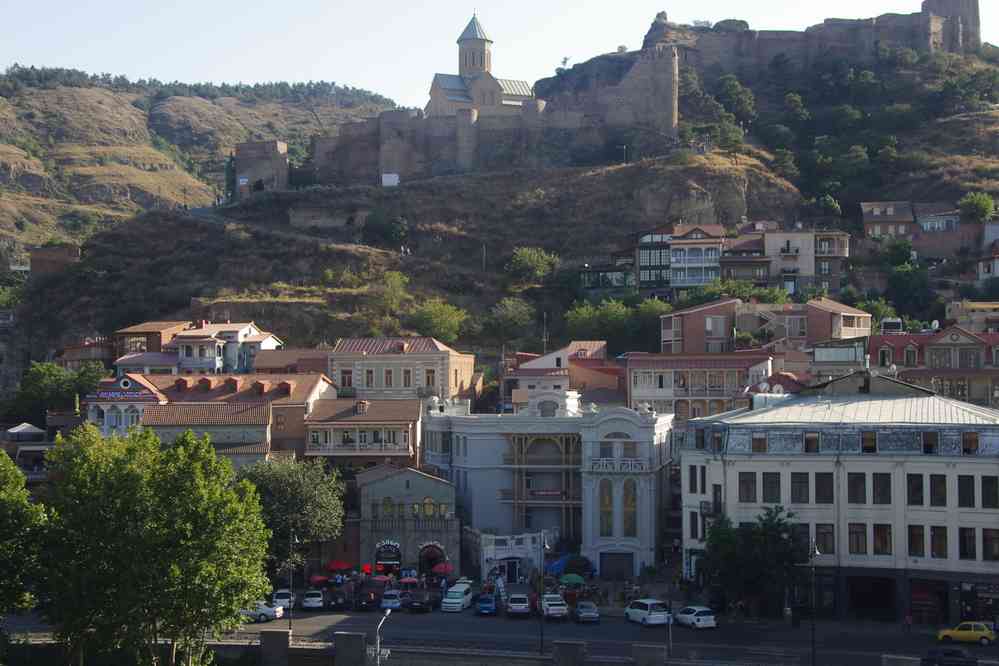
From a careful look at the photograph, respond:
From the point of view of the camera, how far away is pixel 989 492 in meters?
55.2

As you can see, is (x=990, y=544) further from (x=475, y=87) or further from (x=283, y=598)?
(x=475, y=87)

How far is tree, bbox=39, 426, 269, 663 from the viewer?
50.7 m

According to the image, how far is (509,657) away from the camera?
161 feet

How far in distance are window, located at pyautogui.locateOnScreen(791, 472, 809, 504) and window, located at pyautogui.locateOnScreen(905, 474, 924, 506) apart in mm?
3614

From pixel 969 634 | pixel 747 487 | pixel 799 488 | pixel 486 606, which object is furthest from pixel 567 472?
pixel 969 634

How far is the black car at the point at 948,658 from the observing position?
46.5 m

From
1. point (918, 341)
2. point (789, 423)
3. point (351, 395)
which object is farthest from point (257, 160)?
point (789, 423)

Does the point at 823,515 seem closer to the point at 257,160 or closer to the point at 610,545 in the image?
the point at 610,545

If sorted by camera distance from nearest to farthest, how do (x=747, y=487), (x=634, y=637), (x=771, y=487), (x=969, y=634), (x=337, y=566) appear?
(x=969, y=634) → (x=634, y=637) → (x=771, y=487) → (x=747, y=487) → (x=337, y=566)

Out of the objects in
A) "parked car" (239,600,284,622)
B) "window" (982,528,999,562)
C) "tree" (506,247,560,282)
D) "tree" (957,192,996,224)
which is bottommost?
"parked car" (239,600,284,622)

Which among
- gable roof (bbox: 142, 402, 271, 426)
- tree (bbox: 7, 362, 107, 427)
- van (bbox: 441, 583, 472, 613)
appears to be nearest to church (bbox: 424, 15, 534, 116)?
tree (bbox: 7, 362, 107, 427)

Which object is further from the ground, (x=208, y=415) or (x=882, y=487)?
(x=208, y=415)

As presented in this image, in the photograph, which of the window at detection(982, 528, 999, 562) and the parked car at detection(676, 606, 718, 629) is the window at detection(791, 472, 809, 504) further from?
the window at detection(982, 528, 999, 562)

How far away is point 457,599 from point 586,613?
5.62 m
